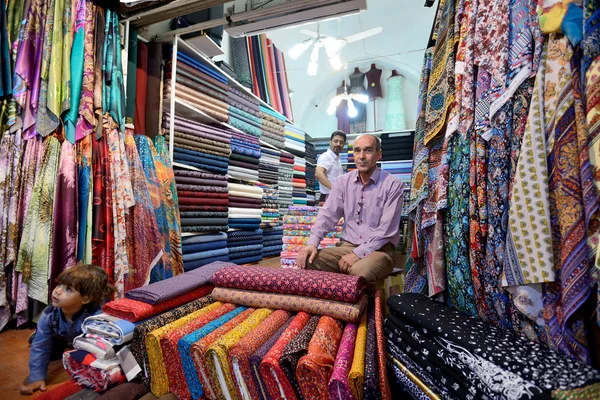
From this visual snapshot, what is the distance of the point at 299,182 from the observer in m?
5.45

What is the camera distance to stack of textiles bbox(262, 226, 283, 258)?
14.4 feet

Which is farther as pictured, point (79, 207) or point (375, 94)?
point (375, 94)

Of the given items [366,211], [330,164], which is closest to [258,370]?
[366,211]

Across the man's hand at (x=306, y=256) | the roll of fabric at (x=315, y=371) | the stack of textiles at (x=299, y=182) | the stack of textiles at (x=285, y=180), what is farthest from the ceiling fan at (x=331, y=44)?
the roll of fabric at (x=315, y=371)

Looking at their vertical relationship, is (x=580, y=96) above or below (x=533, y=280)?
above

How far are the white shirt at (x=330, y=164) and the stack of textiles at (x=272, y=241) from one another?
989 mm

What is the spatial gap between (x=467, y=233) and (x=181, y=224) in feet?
8.00

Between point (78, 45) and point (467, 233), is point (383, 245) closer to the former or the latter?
point (467, 233)

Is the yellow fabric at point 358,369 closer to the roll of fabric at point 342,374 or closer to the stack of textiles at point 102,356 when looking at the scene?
the roll of fabric at point 342,374

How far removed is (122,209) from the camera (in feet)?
6.84

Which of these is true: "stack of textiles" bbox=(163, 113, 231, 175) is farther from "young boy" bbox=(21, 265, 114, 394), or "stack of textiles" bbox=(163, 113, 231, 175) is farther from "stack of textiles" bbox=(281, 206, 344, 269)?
"young boy" bbox=(21, 265, 114, 394)

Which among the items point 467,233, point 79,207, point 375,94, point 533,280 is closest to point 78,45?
point 79,207

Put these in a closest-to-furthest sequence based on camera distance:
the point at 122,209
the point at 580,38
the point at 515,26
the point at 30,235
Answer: the point at 580,38, the point at 515,26, the point at 30,235, the point at 122,209

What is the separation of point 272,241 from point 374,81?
15.9ft
